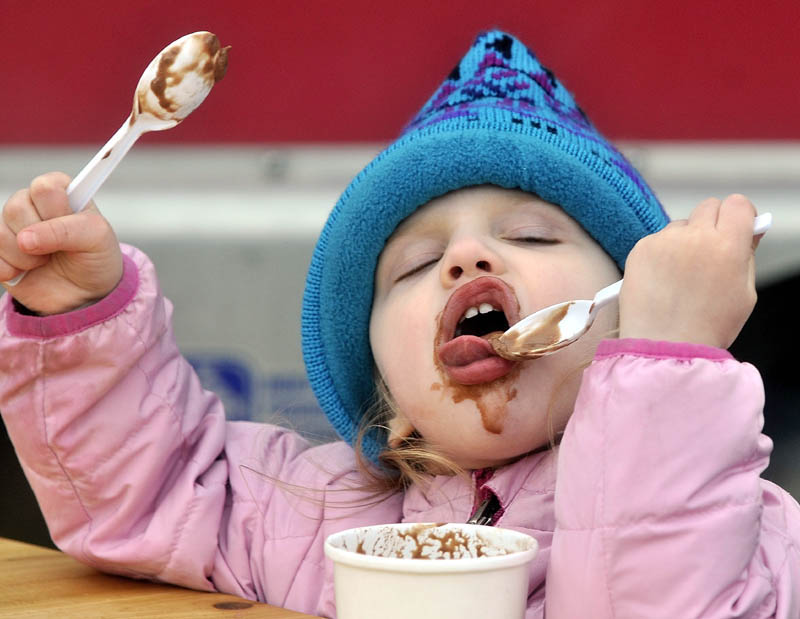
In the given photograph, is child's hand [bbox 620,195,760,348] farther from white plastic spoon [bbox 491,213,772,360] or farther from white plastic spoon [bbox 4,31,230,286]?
white plastic spoon [bbox 4,31,230,286]

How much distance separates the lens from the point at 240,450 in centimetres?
151

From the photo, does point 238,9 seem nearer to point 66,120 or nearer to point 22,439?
point 66,120

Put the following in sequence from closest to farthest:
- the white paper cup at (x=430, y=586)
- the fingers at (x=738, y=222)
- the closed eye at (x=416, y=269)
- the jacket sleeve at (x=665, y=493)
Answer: the white paper cup at (x=430, y=586) < the jacket sleeve at (x=665, y=493) < the fingers at (x=738, y=222) < the closed eye at (x=416, y=269)

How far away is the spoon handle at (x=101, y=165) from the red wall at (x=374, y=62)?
3.26 feet

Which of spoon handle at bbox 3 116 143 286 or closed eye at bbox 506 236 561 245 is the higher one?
spoon handle at bbox 3 116 143 286

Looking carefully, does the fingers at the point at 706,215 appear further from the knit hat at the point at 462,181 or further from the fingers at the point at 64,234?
the fingers at the point at 64,234

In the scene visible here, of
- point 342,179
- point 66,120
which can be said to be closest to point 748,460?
point 342,179

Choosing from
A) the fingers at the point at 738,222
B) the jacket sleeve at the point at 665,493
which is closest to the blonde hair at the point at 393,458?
the jacket sleeve at the point at 665,493

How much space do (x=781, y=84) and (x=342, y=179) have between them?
0.89 m

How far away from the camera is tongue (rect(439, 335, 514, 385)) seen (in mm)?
1167

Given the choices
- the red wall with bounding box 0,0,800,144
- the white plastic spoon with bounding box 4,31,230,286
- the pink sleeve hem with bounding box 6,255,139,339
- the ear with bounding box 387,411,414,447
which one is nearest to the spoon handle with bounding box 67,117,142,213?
the white plastic spoon with bounding box 4,31,230,286

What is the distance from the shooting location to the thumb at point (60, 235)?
1.19 metres

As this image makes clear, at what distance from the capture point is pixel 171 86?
1.11m

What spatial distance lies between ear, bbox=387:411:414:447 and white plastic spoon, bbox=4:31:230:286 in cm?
49
